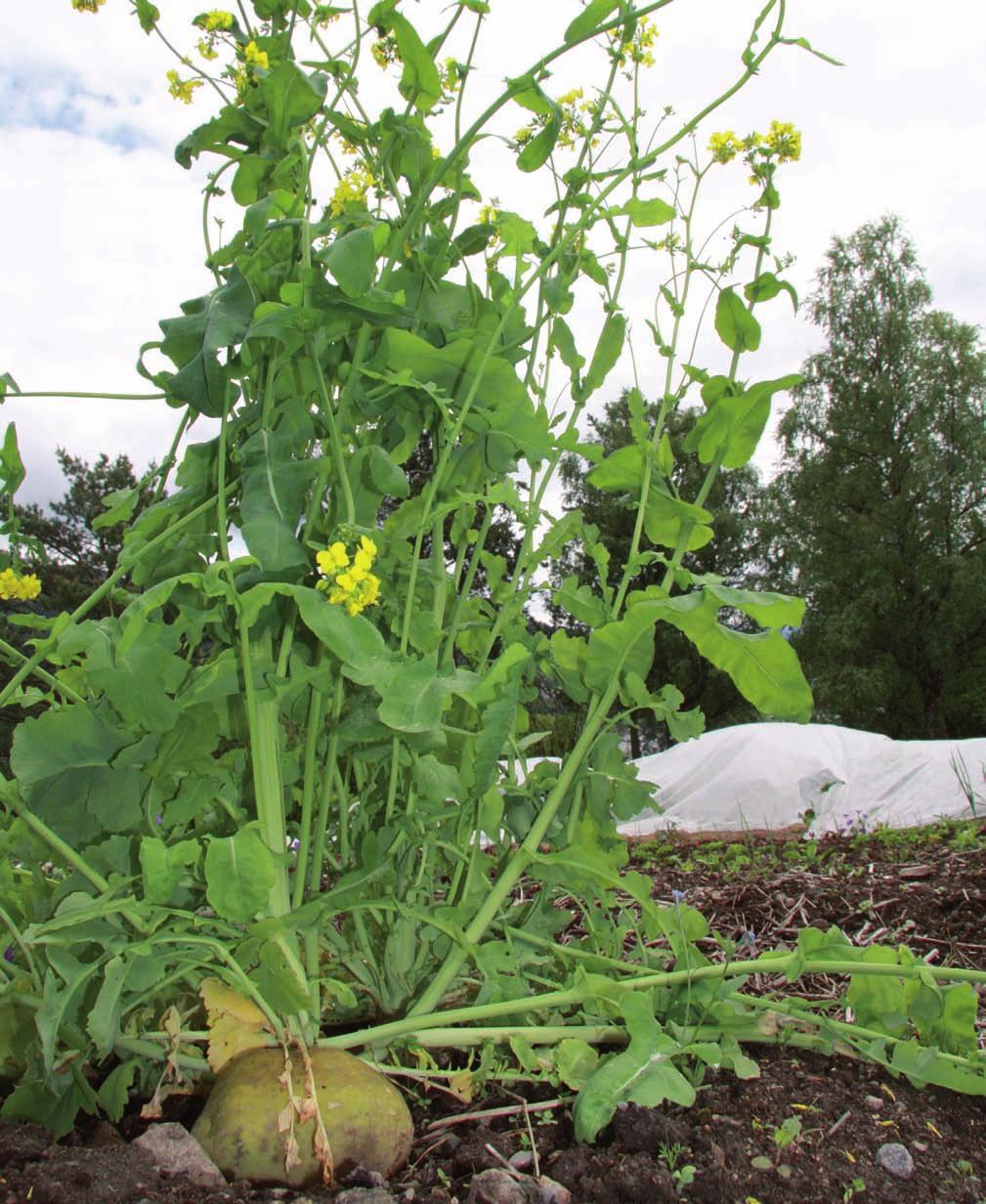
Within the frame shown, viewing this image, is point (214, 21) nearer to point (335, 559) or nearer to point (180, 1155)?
point (335, 559)

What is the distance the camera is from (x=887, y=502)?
19.9m

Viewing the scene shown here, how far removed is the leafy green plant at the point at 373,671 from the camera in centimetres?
123

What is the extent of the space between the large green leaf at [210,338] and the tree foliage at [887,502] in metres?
18.7

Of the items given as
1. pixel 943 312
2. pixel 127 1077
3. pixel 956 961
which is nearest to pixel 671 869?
pixel 956 961

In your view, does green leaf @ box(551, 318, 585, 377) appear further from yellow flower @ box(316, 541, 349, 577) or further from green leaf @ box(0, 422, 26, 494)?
green leaf @ box(0, 422, 26, 494)

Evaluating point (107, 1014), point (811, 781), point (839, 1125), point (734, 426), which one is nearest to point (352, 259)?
point (734, 426)

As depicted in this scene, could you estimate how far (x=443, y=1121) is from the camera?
1.39 m

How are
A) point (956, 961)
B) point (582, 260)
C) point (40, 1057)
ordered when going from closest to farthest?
point (40, 1057) < point (582, 260) < point (956, 961)

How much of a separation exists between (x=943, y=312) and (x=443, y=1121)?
892 inches

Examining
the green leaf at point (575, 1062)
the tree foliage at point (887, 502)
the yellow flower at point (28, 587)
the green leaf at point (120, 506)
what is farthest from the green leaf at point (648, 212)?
the tree foliage at point (887, 502)

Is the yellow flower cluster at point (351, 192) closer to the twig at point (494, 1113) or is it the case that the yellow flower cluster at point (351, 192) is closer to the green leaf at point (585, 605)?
the green leaf at point (585, 605)

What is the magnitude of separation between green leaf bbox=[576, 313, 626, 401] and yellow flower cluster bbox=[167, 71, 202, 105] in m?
0.77

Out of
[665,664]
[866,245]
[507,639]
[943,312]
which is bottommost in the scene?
[665,664]

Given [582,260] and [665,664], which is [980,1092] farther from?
[665,664]
